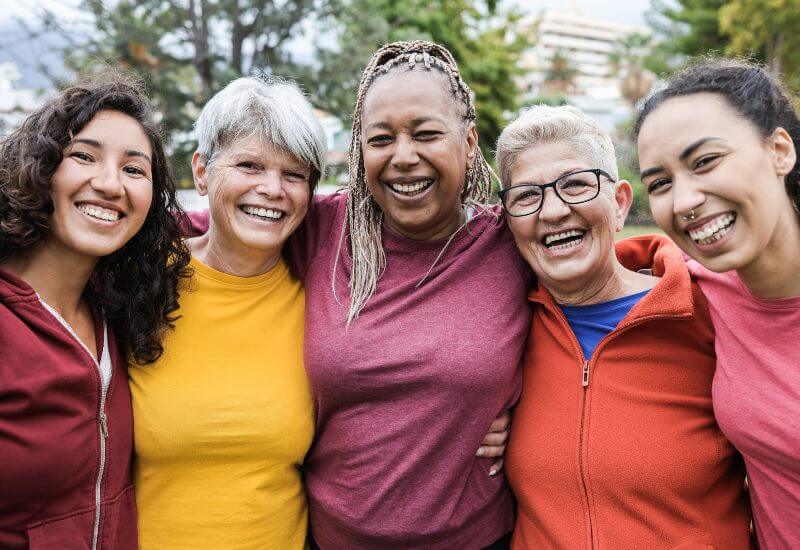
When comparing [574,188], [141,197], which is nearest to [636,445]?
[574,188]

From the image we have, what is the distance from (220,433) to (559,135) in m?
1.78

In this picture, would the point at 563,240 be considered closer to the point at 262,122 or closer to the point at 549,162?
the point at 549,162

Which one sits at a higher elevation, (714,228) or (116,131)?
(116,131)

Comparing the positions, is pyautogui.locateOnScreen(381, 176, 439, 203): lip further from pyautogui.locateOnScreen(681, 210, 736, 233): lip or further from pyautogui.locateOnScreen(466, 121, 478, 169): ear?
pyautogui.locateOnScreen(681, 210, 736, 233): lip

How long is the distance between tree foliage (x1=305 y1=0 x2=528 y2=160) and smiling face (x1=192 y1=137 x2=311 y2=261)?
457cm

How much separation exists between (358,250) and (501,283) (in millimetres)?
630

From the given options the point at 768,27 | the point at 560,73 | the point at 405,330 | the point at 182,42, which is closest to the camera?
the point at 405,330

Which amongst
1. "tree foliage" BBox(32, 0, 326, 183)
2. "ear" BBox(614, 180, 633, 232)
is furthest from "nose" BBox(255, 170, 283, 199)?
"tree foliage" BBox(32, 0, 326, 183)

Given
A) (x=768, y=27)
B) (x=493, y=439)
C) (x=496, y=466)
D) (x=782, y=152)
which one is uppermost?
(x=782, y=152)

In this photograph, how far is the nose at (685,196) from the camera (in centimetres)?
188

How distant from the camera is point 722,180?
1.84 meters

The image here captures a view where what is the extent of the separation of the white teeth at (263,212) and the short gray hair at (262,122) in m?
0.26

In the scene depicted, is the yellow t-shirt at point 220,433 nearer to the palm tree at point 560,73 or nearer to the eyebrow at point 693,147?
the eyebrow at point 693,147

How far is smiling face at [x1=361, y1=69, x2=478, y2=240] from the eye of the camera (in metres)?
2.40
